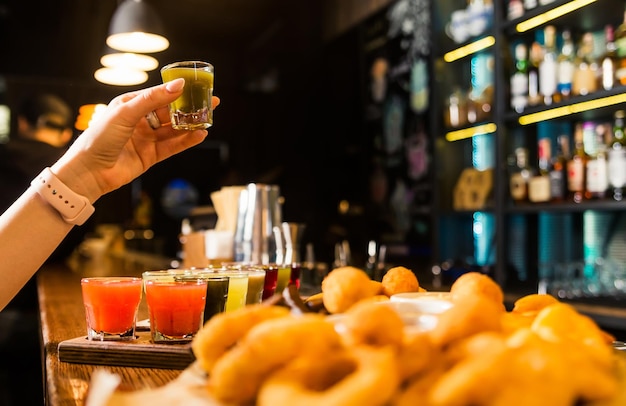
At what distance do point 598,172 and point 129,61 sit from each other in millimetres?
2786

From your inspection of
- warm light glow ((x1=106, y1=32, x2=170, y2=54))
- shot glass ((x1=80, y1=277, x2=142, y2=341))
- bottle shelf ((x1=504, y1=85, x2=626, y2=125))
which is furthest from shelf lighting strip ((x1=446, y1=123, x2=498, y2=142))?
→ shot glass ((x1=80, y1=277, x2=142, y2=341))

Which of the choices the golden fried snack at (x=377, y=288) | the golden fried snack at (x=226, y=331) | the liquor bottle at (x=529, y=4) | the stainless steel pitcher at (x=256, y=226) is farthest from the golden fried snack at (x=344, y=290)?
the liquor bottle at (x=529, y=4)

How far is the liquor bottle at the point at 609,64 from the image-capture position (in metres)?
3.00

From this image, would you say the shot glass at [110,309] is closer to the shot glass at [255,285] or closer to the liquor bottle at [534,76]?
the shot glass at [255,285]

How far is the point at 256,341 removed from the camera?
0.56 meters

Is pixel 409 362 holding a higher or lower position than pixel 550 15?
lower

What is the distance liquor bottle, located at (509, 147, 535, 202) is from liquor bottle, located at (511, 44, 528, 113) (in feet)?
0.79

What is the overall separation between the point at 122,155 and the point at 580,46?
2.60 meters

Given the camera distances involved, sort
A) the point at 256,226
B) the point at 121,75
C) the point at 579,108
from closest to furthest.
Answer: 1. the point at 256,226
2. the point at 579,108
3. the point at 121,75

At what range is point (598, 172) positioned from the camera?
3023mm

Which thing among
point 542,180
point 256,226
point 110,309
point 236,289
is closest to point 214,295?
point 236,289

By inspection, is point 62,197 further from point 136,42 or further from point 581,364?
point 136,42

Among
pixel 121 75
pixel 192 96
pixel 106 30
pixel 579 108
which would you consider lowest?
pixel 192 96

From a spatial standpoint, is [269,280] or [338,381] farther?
[269,280]
